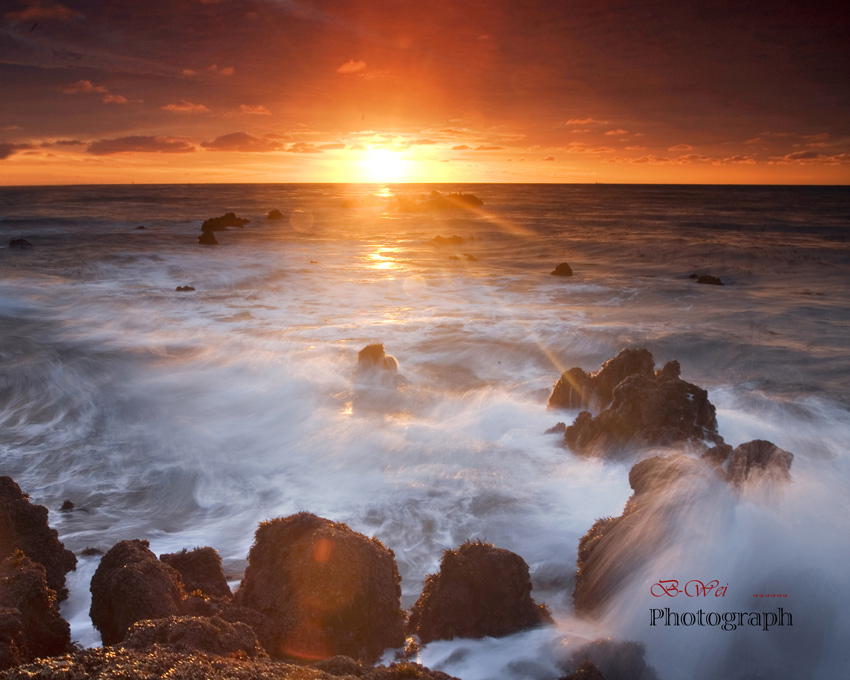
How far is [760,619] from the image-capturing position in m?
4.71

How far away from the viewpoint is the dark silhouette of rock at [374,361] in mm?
11445

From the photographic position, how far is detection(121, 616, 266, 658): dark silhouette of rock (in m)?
3.00

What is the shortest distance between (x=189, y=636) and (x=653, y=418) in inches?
236

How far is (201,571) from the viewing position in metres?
4.89

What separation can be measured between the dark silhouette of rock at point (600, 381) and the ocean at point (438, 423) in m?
0.50

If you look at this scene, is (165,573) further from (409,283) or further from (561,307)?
(409,283)

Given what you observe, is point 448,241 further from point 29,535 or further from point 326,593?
point 326,593

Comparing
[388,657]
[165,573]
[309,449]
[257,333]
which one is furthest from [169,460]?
[257,333]

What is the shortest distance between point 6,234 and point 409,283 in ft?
107

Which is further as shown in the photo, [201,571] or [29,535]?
[29,535]

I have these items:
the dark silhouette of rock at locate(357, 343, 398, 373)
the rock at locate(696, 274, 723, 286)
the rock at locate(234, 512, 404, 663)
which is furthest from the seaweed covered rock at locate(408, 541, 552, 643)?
the rock at locate(696, 274, 723, 286)
